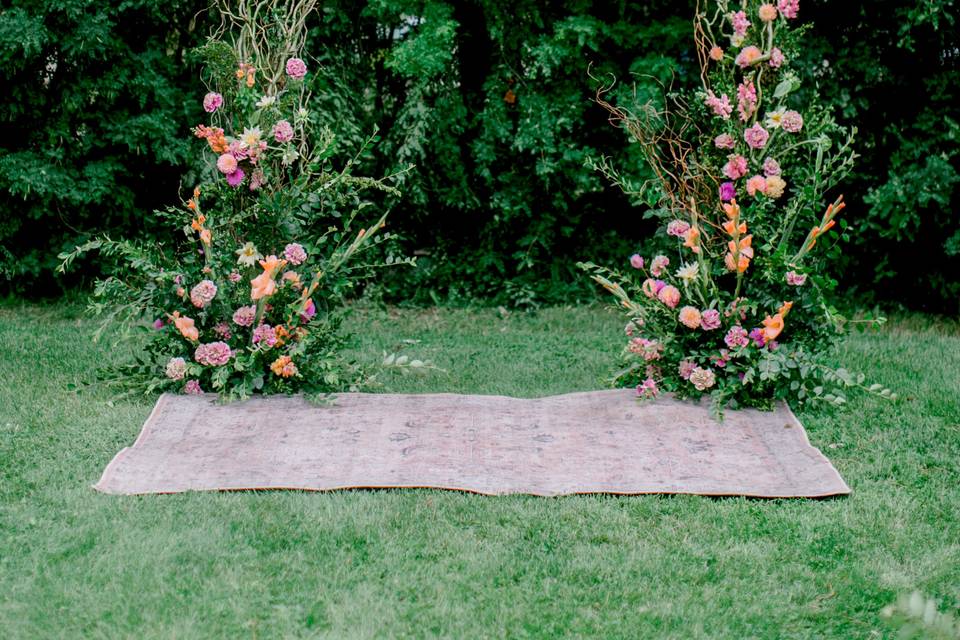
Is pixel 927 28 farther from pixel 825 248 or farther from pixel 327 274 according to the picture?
pixel 327 274

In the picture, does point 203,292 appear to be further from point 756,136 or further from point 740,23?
point 740,23

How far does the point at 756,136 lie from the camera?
4.29m

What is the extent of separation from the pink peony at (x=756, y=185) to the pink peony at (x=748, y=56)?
0.52m

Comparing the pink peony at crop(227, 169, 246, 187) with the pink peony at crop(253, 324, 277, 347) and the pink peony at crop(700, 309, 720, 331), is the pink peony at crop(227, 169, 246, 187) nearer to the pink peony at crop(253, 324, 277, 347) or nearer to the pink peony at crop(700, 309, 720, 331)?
the pink peony at crop(253, 324, 277, 347)

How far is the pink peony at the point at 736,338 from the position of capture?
4.27 m

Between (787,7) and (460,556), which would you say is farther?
(787,7)

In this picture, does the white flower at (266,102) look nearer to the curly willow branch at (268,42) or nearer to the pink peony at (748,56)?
the curly willow branch at (268,42)

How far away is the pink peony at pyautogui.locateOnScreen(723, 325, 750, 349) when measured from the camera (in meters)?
4.27

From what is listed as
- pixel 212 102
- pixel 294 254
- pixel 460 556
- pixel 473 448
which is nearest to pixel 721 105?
pixel 473 448

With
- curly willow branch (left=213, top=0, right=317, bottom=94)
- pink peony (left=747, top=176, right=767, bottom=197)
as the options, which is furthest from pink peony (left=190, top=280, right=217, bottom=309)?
pink peony (left=747, top=176, right=767, bottom=197)

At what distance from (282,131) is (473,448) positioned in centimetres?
170

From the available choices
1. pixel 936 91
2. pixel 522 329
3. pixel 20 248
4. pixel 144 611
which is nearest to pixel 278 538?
pixel 144 611

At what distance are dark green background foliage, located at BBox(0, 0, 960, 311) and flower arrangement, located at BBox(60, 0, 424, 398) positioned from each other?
2.11m

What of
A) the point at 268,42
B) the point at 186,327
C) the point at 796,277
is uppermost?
the point at 268,42
